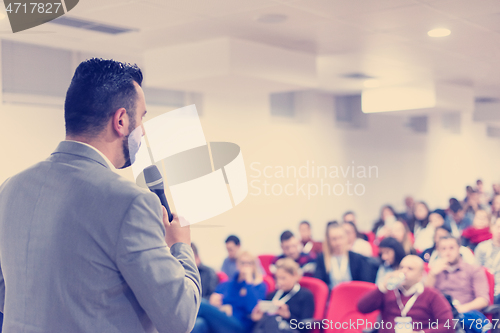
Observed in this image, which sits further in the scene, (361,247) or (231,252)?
(231,252)

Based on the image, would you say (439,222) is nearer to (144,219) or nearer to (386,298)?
(386,298)

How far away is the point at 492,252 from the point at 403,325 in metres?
1.81

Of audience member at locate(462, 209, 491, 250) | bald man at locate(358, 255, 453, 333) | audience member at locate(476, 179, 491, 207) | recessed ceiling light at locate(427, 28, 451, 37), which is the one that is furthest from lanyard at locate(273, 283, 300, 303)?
audience member at locate(476, 179, 491, 207)

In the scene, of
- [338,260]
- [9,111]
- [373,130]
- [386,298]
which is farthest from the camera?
[373,130]

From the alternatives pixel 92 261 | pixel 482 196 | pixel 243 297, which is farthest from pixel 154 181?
pixel 482 196

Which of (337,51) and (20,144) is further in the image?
(337,51)

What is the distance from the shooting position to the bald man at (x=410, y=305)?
3402 mm

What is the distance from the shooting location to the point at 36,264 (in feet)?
3.02

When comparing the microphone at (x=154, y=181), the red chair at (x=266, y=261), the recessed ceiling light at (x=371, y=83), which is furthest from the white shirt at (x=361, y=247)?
the microphone at (x=154, y=181)

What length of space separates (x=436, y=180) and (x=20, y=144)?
925 cm

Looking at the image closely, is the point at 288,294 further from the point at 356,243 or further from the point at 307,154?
the point at 307,154

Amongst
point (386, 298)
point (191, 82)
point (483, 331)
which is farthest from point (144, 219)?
point (191, 82)

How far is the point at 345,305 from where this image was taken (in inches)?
154

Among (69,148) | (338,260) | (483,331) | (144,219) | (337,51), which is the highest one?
(337,51)
